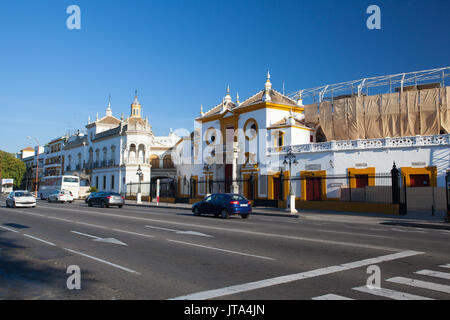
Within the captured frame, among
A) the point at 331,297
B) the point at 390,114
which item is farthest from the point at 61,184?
the point at 331,297

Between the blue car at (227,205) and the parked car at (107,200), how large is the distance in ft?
39.3

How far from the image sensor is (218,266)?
292 inches

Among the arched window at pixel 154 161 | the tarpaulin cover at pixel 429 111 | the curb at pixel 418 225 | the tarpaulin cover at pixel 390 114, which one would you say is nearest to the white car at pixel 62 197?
the arched window at pixel 154 161

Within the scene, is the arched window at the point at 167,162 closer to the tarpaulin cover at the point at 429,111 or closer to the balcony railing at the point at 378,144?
the balcony railing at the point at 378,144

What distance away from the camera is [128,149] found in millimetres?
56344

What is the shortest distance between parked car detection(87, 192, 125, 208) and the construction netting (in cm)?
2302

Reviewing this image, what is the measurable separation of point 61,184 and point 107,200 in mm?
19602

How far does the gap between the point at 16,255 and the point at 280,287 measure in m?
6.36

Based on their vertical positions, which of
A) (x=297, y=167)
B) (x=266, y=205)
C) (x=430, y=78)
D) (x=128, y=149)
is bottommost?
(x=266, y=205)

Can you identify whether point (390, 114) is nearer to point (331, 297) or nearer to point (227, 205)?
point (227, 205)

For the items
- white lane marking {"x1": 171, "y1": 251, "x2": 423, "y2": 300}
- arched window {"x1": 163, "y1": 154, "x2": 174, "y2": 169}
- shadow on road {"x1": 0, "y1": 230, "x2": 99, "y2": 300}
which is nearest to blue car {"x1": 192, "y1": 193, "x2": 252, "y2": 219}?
shadow on road {"x1": 0, "y1": 230, "x2": 99, "y2": 300}

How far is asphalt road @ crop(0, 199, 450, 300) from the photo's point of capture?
5.64 meters
